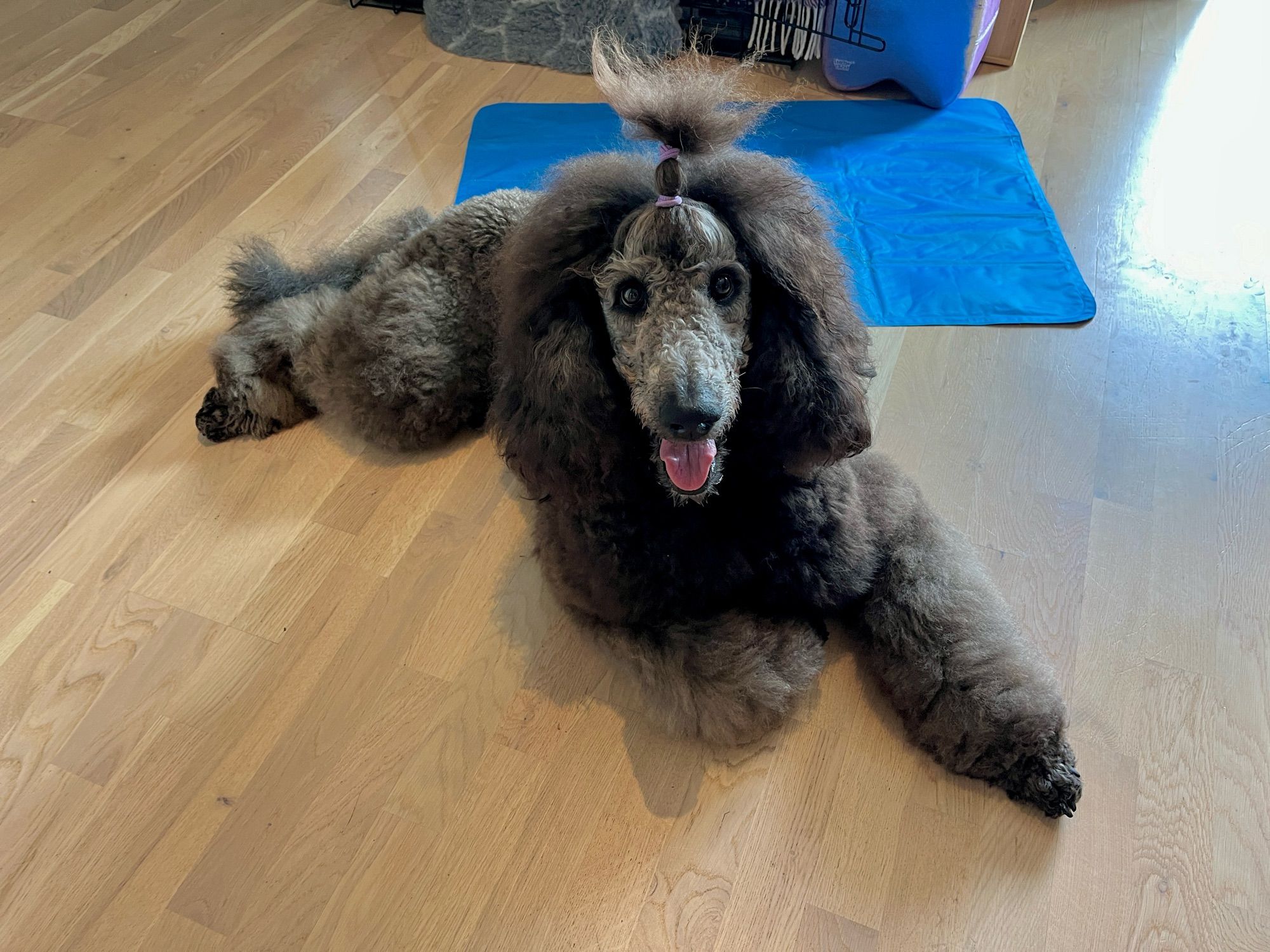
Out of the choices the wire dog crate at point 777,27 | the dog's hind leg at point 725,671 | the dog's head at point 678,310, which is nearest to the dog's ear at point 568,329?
the dog's head at point 678,310

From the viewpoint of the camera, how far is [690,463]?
1000 mm

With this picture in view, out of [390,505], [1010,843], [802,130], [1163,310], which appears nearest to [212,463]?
[390,505]

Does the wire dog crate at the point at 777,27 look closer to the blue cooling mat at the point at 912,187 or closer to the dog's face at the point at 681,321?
the blue cooling mat at the point at 912,187

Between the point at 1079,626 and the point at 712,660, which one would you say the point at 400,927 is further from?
the point at 1079,626

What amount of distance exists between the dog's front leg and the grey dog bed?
189 centimetres

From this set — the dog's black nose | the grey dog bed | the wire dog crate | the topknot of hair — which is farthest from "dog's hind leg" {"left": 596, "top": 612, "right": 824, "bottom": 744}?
the grey dog bed

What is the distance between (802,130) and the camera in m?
2.27

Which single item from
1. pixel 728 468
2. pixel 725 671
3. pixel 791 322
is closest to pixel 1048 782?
pixel 725 671

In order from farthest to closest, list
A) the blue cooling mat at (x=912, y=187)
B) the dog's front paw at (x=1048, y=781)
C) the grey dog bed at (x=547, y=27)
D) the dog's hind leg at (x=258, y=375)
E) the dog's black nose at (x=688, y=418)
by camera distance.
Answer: the grey dog bed at (x=547, y=27), the blue cooling mat at (x=912, y=187), the dog's hind leg at (x=258, y=375), the dog's front paw at (x=1048, y=781), the dog's black nose at (x=688, y=418)

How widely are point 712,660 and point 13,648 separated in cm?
120

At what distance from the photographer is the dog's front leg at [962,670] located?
3.60 ft

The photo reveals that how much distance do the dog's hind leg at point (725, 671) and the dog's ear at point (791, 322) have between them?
0.93 ft

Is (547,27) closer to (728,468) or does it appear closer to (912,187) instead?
(912,187)

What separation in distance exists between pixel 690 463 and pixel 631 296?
21cm
